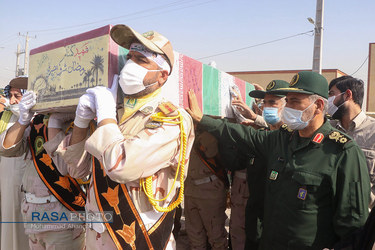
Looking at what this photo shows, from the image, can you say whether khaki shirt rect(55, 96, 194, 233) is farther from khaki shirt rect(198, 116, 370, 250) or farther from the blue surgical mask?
the blue surgical mask

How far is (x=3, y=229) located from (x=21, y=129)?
146 centimetres

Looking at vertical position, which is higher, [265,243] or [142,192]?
[142,192]

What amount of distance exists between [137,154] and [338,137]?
1513mm

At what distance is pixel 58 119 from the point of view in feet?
8.36

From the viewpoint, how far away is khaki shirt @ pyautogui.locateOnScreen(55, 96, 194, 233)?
1.68 m

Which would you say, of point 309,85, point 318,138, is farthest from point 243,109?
point 318,138

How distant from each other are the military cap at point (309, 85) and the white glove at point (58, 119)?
71.1 inches

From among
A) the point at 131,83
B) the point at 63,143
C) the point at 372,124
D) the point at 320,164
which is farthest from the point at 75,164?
the point at 372,124

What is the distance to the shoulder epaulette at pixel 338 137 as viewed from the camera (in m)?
2.14

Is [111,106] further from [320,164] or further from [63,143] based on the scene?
[320,164]

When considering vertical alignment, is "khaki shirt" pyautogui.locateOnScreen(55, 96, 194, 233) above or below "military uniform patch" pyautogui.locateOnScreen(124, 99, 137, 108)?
below

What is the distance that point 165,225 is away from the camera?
6.70 ft

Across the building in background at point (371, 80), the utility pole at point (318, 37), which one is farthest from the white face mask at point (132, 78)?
the building in background at point (371, 80)

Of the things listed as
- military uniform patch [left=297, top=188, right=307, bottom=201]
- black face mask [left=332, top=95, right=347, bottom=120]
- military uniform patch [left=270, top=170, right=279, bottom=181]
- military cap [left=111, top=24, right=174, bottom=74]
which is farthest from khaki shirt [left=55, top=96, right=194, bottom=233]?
black face mask [left=332, top=95, right=347, bottom=120]
